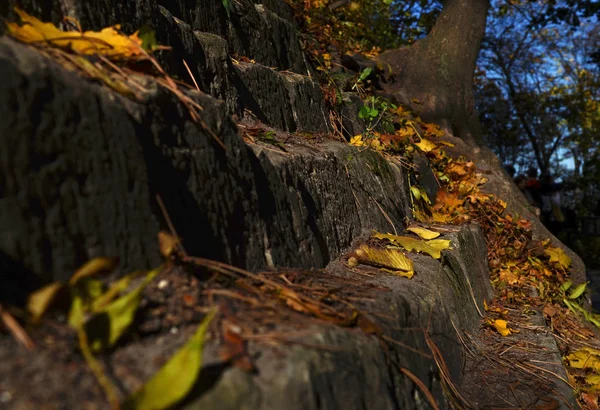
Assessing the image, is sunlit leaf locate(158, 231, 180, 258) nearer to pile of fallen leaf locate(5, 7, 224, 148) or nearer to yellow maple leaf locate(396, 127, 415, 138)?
pile of fallen leaf locate(5, 7, 224, 148)

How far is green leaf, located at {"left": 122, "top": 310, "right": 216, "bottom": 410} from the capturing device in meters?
0.72

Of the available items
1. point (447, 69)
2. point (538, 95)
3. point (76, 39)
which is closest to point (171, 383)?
point (76, 39)

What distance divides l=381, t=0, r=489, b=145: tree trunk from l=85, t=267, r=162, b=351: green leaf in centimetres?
502

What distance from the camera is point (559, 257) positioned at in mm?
4410

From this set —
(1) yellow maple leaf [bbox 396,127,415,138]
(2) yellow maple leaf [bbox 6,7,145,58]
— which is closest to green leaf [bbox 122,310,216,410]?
(2) yellow maple leaf [bbox 6,7,145,58]

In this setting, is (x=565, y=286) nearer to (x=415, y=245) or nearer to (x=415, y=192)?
(x=415, y=192)

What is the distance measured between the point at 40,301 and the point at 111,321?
11 centimetres

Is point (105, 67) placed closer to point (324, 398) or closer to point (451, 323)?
point (324, 398)

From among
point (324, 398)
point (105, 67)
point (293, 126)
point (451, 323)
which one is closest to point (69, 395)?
point (324, 398)

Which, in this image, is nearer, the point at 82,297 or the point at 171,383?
the point at 171,383

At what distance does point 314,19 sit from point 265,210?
3702 mm

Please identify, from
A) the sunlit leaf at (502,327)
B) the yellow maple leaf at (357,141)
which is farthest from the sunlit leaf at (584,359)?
the yellow maple leaf at (357,141)

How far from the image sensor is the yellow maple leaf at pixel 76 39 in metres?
1.11

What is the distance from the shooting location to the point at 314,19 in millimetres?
4922
